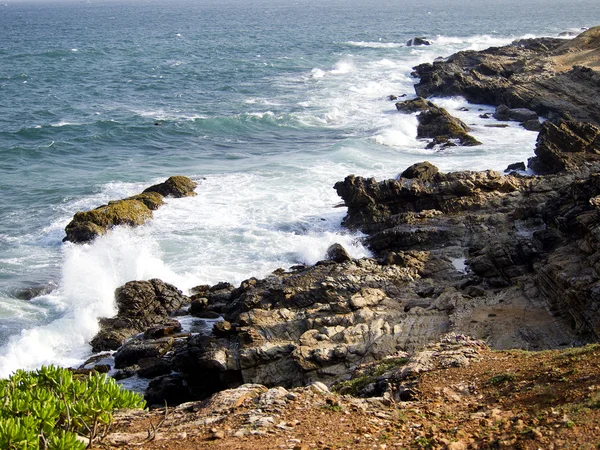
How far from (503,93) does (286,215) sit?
2835 centimetres

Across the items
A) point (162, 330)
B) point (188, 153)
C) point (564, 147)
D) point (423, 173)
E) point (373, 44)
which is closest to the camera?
point (162, 330)

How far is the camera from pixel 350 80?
7094 centimetres

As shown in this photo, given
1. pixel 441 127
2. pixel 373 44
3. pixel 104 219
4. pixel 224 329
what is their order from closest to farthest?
1. pixel 224 329
2. pixel 104 219
3. pixel 441 127
4. pixel 373 44

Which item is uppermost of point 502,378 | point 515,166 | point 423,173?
point 423,173

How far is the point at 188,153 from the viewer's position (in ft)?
152

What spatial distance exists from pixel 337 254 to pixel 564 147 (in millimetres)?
14746

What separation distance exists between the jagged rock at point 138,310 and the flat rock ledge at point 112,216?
6560 millimetres

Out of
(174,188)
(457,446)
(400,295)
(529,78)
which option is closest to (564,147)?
(400,295)

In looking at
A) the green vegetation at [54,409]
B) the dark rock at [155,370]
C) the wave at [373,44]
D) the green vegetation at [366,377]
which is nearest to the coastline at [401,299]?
the dark rock at [155,370]

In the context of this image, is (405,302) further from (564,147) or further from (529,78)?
(529,78)

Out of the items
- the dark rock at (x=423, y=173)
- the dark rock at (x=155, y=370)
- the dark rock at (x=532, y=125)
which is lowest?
the dark rock at (x=155, y=370)

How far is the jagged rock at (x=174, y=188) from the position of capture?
3666cm

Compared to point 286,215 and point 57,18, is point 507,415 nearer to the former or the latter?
point 286,215

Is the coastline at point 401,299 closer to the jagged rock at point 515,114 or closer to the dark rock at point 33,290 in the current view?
the dark rock at point 33,290
